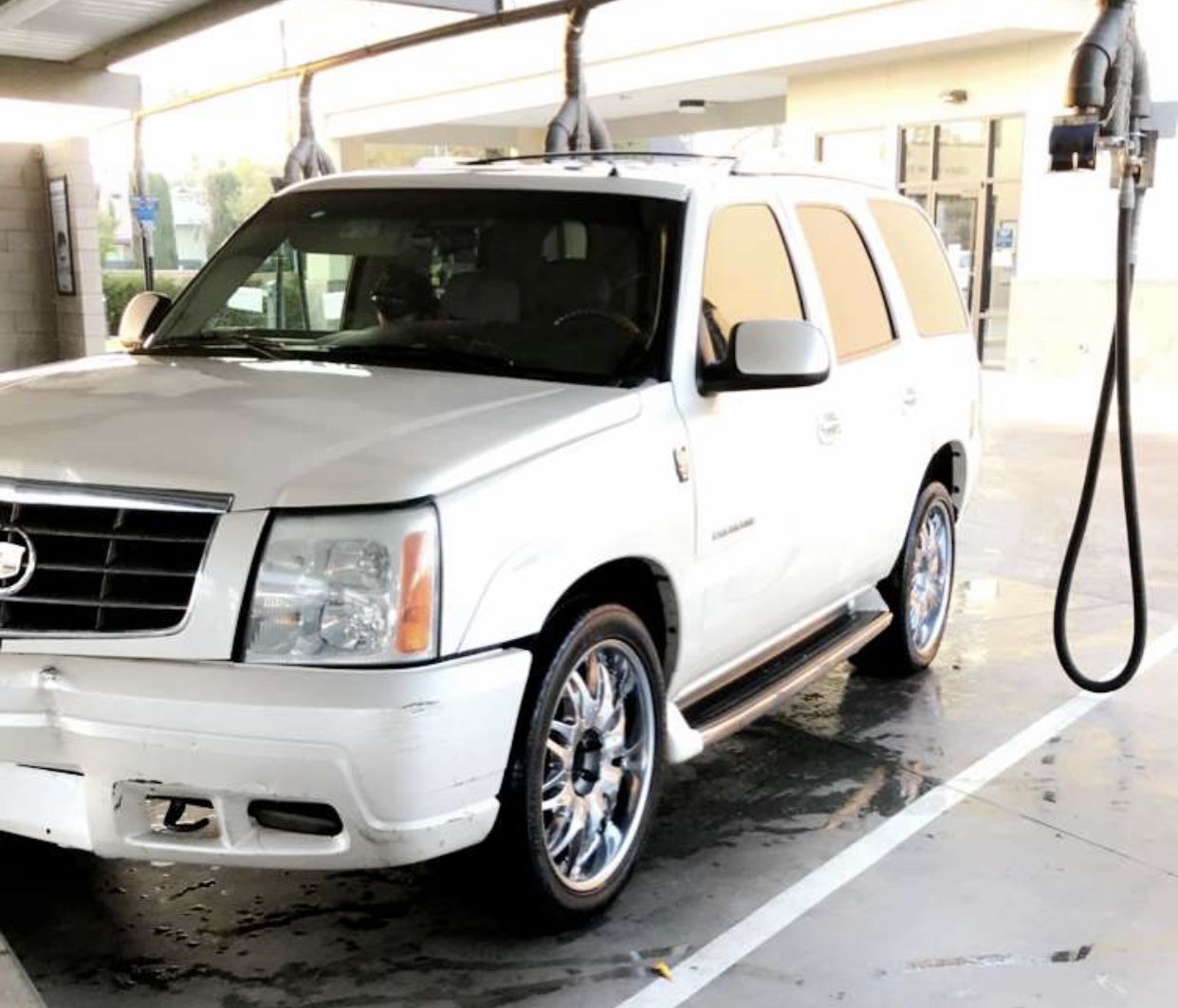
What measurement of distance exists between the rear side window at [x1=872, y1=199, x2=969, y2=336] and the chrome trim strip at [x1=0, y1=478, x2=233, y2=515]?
3.49 metres

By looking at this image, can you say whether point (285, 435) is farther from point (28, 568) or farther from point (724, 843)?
point (724, 843)

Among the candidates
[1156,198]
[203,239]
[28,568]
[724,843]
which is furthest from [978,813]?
[203,239]

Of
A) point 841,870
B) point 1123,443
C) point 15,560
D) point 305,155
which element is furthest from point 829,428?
point 305,155

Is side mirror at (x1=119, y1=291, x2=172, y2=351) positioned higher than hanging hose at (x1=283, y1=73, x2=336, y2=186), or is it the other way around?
A: hanging hose at (x1=283, y1=73, x2=336, y2=186)

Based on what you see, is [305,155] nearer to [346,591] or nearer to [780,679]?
[780,679]

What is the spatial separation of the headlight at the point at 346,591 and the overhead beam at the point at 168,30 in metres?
7.82

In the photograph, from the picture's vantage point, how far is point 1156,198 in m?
17.7

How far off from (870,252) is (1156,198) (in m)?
14.0

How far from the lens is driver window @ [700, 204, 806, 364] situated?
4270 millimetres

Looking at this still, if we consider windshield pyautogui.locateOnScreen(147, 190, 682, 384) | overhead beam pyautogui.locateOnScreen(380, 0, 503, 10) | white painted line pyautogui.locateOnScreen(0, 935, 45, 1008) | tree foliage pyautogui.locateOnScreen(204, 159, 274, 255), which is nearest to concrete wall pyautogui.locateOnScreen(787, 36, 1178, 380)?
overhead beam pyautogui.locateOnScreen(380, 0, 503, 10)

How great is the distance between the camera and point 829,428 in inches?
187

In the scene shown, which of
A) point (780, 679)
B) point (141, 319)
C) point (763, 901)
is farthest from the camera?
point (141, 319)

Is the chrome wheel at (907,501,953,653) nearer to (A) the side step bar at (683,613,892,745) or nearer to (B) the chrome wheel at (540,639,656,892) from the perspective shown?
(A) the side step bar at (683,613,892,745)

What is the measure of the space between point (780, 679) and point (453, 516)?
76.5 inches
